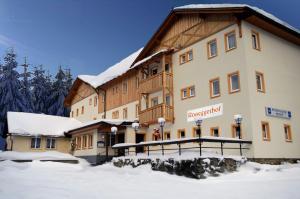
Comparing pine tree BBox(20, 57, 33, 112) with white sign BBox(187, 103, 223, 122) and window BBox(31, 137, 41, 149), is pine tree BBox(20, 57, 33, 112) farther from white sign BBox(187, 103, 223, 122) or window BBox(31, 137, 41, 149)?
white sign BBox(187, 103, 223, 122)

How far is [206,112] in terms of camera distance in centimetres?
1966

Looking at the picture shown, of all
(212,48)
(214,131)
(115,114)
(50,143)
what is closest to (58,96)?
(50,143)

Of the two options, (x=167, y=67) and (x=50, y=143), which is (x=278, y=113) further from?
(x=50, y=143)

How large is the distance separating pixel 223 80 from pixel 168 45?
7364 millimetres

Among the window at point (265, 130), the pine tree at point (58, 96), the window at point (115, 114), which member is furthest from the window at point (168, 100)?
the pine tree at point (58, 96)

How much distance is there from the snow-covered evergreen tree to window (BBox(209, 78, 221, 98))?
4481cm

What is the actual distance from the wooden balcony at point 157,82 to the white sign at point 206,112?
11.1 ft

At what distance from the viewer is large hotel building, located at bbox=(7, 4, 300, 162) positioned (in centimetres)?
1748

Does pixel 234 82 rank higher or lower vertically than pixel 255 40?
lower

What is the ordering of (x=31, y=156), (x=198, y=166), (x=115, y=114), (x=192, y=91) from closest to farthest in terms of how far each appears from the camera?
(x=198, y=166) < (x=192, y=91) < (x=31, y=156) < (x=115, y=114)

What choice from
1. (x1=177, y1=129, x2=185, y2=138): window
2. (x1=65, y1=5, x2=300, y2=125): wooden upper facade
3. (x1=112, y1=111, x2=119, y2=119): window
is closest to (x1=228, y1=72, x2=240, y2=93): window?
(x1=65, y1=5, x2=300, y2=125): wooden upper facade

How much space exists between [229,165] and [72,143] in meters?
24.3

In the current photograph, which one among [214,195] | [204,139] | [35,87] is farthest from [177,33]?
[35,87]

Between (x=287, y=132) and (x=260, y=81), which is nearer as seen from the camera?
(x=260, y=81)
